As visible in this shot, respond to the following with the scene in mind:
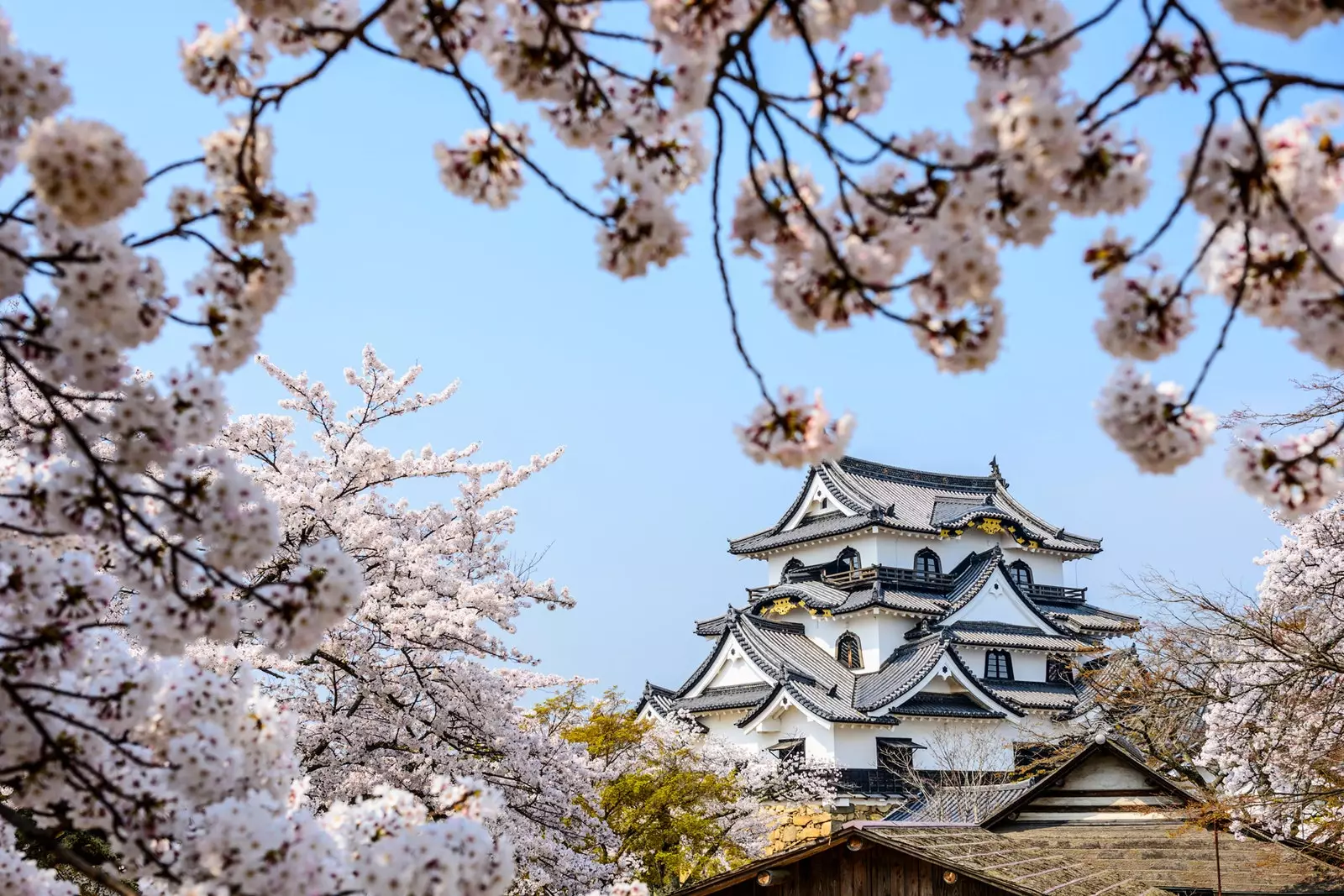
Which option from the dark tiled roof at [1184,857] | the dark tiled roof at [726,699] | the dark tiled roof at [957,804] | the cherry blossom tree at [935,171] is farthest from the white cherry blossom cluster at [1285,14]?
the dark tiled roof at [726,699]

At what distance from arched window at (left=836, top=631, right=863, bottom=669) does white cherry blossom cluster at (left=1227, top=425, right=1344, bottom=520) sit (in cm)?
3443

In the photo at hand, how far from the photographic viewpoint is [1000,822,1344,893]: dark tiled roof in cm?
1021

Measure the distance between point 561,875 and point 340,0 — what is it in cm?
1019

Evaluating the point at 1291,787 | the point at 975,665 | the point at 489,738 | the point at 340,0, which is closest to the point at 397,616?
the point at 489,738

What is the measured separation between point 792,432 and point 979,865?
7371 mm

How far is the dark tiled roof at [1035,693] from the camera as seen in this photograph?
110ft

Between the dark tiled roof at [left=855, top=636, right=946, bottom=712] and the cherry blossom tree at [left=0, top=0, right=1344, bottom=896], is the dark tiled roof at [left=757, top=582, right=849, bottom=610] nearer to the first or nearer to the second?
the dark tiled roof at [left=855, top=636, right=946, bottom=712]

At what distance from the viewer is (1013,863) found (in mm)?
9094

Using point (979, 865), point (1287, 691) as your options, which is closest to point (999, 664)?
point (1287, 691)

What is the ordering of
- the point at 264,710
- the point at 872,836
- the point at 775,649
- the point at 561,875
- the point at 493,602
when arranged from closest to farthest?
the point at 264,710 → the point at 872,836 → the point at 493,602 → the point at 561,875 → the point at 775,649

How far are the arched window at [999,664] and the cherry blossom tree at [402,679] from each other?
27304 millimetres

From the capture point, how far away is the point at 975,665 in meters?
36.1

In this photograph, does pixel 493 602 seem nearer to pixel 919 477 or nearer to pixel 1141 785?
pixel 1141 785

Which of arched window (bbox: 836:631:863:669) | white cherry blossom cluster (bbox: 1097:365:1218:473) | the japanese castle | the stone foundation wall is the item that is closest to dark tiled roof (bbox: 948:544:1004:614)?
the japanese castle
